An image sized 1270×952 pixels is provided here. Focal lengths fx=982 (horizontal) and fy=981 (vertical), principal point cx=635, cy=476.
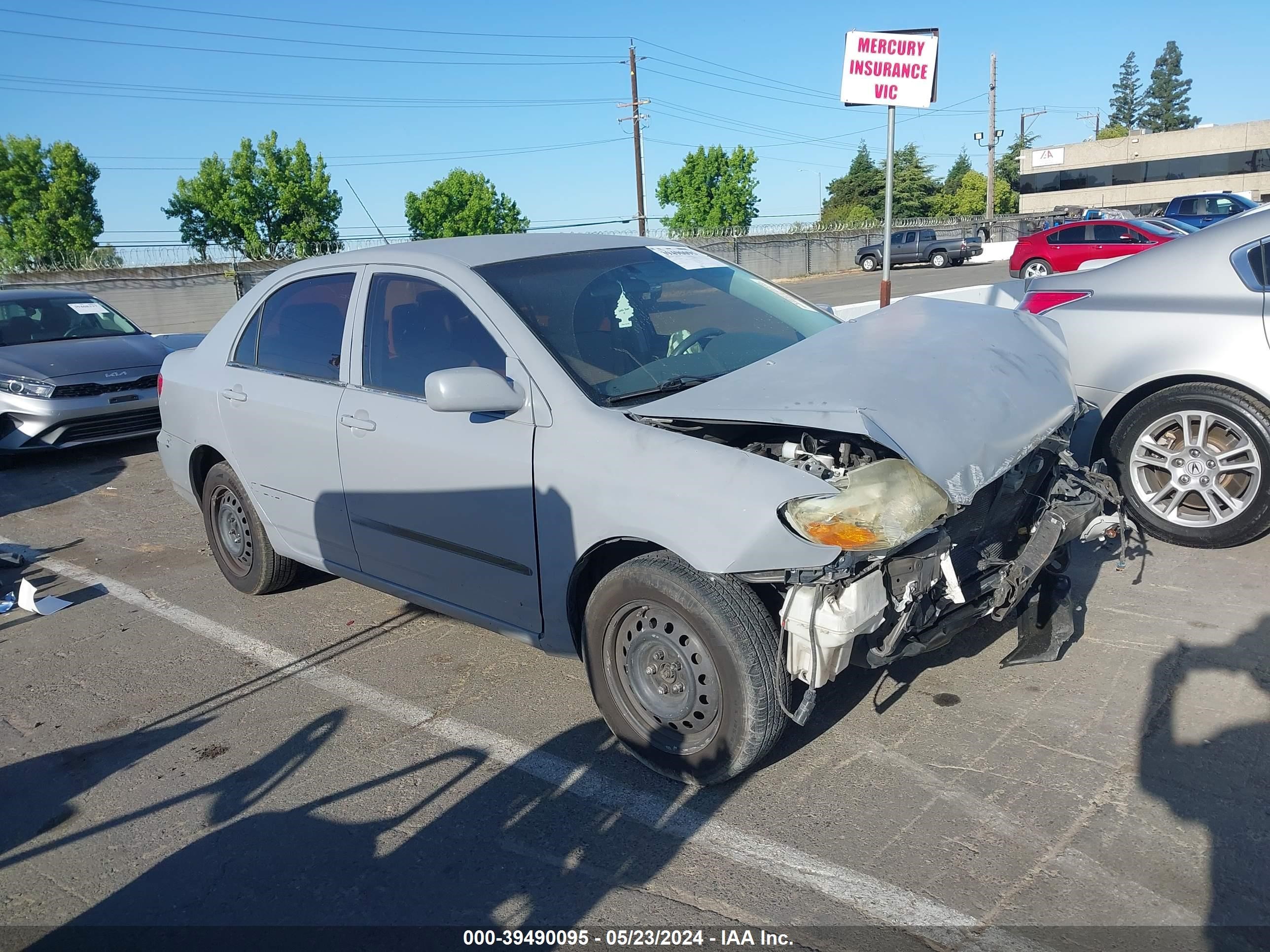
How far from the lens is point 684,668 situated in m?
3.21

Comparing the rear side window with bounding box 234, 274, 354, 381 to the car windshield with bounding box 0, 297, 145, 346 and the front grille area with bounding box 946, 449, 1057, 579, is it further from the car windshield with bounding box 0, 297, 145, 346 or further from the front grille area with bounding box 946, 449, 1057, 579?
the car windshield with bounding box 0, 297, 145, 346

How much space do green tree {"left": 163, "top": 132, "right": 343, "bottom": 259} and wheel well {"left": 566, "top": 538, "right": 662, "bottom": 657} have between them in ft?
228

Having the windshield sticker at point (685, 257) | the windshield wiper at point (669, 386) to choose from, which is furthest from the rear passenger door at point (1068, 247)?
the windshield wiper at point (669, 386)

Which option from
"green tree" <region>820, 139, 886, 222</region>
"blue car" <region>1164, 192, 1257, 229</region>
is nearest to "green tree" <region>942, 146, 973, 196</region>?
"green tree" <region>820, 139, 886, 222</region>

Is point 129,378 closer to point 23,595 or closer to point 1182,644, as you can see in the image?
point 23,595

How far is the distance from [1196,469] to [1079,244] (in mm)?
22070

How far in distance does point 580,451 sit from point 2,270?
32.4 m

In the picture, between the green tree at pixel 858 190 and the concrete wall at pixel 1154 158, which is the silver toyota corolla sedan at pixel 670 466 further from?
the green tree at pixel 858 190

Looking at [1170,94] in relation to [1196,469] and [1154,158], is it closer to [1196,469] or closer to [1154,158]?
[1154,158]

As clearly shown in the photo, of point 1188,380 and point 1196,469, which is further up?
point 1188,380

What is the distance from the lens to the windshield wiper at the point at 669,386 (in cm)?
350

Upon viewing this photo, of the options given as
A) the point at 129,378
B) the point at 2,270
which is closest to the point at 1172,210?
the point at 129,378

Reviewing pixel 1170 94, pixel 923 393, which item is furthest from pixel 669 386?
pixel 1170 94

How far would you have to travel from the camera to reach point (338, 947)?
2.65 meters
